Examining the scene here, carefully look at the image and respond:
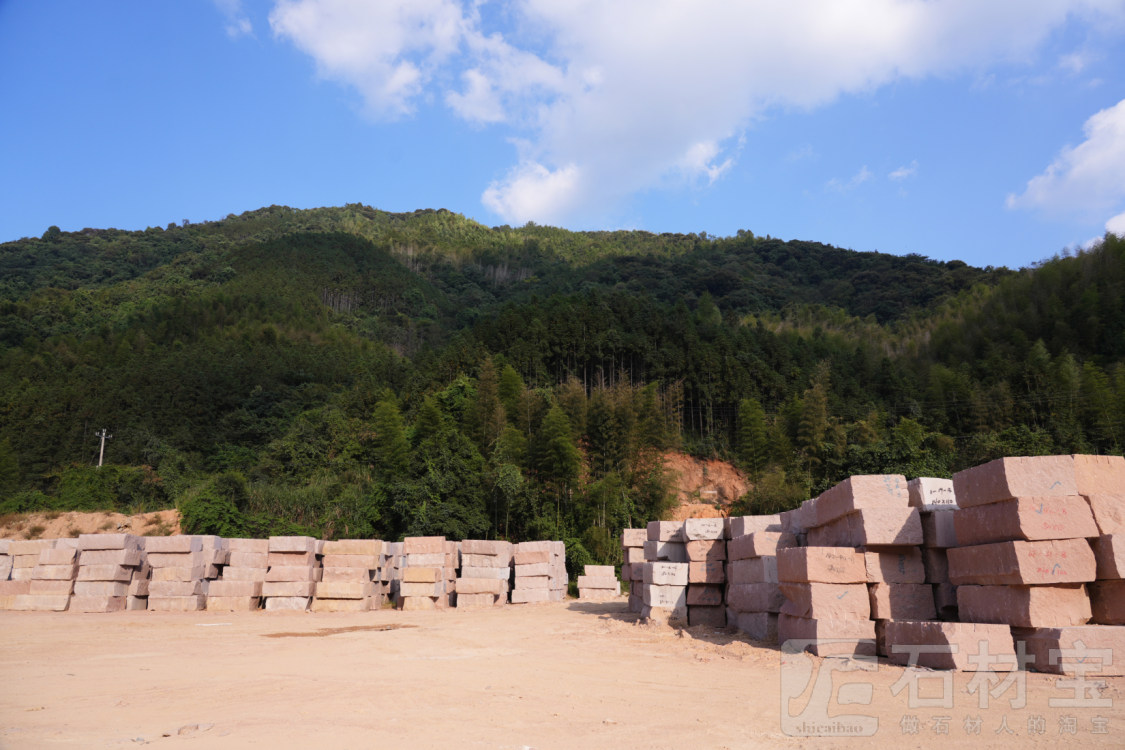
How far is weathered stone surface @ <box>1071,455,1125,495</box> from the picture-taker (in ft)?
19.0

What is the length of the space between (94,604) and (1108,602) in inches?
613

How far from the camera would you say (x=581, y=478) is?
1081 inches

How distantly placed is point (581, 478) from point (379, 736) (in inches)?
934

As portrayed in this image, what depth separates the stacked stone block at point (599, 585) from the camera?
17.3m

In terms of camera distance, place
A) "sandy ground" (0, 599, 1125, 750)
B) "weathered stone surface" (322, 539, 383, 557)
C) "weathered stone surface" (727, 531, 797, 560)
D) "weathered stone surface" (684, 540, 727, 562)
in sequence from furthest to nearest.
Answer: "weathered stone surface" (322, 539, 383, 557) → "weathered stone surface" (684, 540, 727, 562) → "weathered stone surface" (727, 531, 797, 560) → "sandy ground" (0, 599, 1125, 750)

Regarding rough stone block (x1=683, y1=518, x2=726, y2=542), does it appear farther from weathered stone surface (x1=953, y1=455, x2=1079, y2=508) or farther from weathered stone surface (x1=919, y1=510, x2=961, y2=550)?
weathered stone surface (x1=953, y1=455, x2=1079, y2=508)

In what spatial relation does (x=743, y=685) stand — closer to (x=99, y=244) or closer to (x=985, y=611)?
(x=985, y=611)

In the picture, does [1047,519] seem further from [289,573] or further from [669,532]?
[289,573]

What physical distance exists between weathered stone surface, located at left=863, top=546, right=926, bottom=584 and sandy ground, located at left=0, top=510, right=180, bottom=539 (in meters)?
25.3

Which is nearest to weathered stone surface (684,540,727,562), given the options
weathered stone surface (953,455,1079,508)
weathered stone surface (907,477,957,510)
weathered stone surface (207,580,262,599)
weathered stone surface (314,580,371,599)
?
weathered stone surface (907,477,957,510)

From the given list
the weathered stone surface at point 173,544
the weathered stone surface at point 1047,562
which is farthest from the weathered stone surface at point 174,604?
the weathered stone surface at point 1047,562

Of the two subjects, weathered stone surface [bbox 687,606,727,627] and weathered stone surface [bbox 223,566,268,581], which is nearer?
weathered stone surface [bbox 687,606,727,627]

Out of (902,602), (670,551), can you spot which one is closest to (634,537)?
(670,551)

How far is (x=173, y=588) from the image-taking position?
45.1 feet
